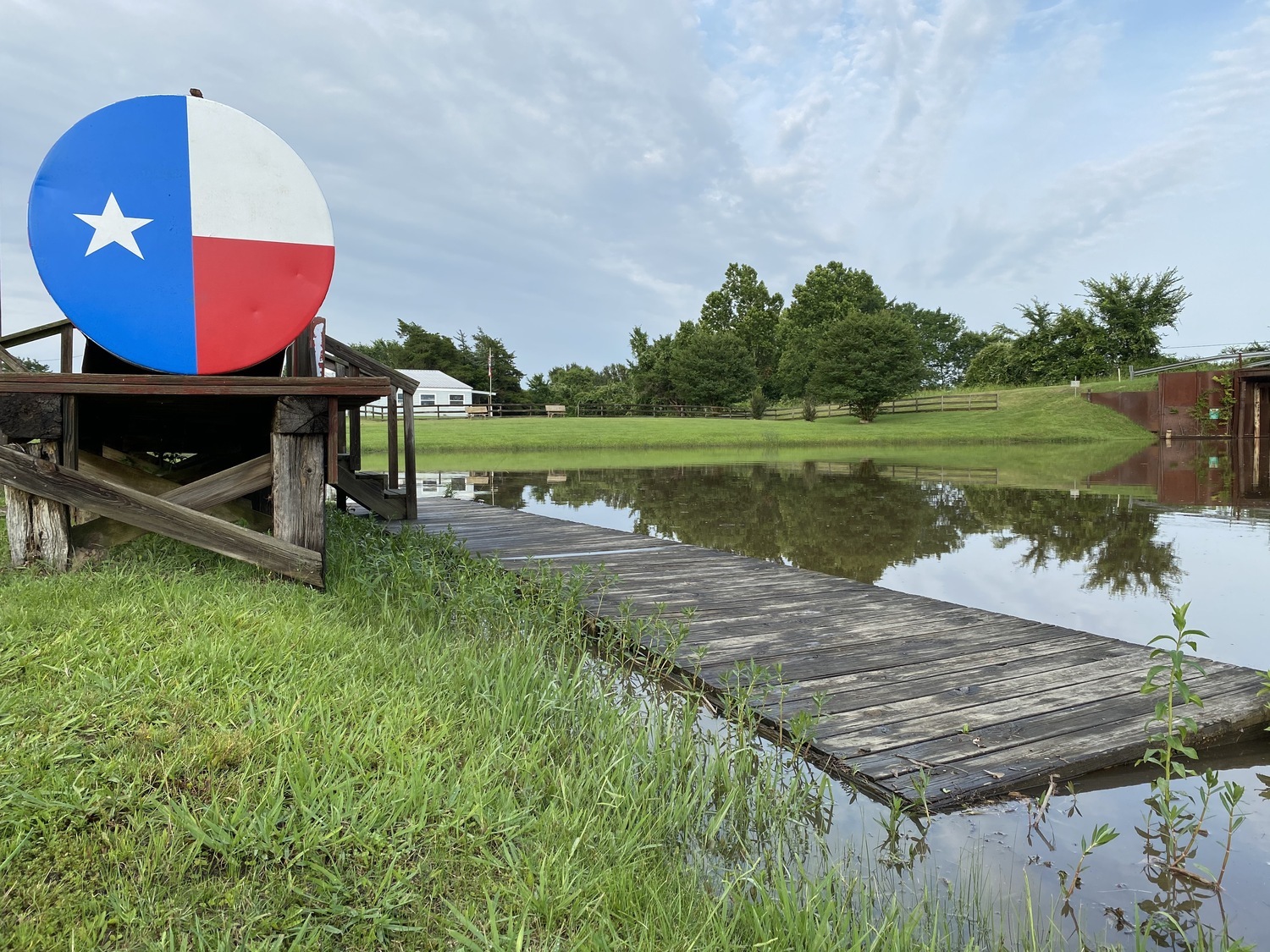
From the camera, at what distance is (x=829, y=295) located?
5728 centimetres

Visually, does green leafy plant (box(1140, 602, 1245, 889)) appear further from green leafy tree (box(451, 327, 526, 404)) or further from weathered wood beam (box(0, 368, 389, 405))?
green leafy tree (box(451, 327, 526, 404))

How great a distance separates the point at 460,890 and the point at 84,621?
2.18 metres

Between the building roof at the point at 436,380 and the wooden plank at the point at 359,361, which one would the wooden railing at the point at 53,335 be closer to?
the wooden plank at the point at 359,361

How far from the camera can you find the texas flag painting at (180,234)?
12.0 feet

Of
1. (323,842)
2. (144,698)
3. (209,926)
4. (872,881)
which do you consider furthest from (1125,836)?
(144,698)

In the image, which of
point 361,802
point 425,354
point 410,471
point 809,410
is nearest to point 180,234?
point 361,802

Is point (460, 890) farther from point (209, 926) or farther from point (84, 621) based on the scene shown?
point (84, 621)

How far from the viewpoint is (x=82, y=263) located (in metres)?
3.69

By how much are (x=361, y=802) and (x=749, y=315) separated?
198 ft

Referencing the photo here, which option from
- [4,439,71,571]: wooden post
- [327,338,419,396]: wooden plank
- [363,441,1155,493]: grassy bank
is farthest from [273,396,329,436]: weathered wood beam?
[363,441,1155,493]: grassy bank

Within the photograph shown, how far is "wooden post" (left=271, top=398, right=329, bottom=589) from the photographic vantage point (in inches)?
155

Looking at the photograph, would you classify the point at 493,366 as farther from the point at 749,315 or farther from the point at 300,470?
the point at 300,470

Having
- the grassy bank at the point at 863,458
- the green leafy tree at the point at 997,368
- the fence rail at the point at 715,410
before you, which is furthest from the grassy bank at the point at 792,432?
the green leafy tree at the point at 997,368

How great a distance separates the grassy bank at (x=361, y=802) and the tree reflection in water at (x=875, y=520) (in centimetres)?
450
